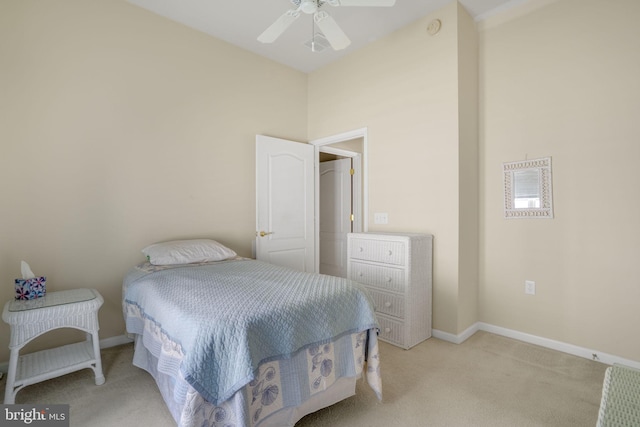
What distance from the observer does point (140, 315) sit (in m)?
2.03

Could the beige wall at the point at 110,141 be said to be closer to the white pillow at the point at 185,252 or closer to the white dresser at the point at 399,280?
the white pillow at the point at 185,252

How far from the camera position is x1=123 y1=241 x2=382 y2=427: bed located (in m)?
1.27

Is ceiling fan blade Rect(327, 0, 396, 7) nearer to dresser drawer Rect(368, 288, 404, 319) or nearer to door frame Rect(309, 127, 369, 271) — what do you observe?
door frame Rect(309, 127, 369, 271)

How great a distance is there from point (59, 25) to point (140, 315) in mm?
2299

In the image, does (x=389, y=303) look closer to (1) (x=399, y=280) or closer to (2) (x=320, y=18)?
(1) (x=399, y=280)

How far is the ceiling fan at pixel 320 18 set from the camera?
1983mm

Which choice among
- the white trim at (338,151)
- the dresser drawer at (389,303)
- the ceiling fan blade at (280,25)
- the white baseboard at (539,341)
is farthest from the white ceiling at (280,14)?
the white baseboard at (539,341)

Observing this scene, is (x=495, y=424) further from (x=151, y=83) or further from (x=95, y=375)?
(x=151, y=83)

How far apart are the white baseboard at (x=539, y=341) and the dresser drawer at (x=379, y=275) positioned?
652 mm

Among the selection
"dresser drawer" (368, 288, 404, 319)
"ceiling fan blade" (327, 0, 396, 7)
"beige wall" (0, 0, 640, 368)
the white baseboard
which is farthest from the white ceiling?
the white baseboard

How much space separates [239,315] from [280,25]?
1.96 meters

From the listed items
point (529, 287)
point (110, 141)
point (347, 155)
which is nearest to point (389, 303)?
point (529, 287)

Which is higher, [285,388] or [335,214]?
[335,214]

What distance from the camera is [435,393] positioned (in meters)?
1.97
